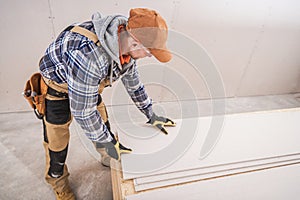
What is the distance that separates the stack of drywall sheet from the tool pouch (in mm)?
489

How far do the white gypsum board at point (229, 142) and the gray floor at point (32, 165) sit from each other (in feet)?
1.69

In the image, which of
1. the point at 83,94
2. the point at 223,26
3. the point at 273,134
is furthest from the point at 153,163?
the point at 223,26

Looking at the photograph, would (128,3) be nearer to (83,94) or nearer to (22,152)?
(83,94)

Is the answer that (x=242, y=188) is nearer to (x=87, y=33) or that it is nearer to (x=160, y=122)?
(x=160, y=122)

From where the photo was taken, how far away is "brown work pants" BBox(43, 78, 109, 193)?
106 centimetres

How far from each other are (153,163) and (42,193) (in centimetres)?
88

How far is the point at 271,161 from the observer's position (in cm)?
122

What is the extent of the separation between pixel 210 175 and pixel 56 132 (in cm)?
83

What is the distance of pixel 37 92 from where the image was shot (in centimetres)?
111

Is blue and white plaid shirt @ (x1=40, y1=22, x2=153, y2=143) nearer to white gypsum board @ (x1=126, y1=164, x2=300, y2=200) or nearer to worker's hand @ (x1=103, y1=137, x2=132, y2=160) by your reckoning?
worker's hand @ (x1=103, y1=137, x2=132, y2=160)

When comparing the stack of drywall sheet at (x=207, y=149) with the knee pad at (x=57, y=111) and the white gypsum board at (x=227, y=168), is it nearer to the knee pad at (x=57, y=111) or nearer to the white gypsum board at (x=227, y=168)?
the white gypsum board at (x=227, y=168)

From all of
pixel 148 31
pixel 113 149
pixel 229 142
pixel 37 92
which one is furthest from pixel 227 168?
pixel 37 92

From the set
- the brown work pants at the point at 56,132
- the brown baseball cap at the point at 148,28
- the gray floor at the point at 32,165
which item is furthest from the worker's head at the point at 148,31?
the gray floor at the point at 32,165

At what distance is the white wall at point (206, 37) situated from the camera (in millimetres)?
1778
